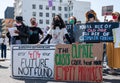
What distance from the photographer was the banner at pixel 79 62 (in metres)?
9.09

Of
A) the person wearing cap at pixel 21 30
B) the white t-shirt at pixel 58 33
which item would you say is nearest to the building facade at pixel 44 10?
the person wearing cap at pixel 21 30

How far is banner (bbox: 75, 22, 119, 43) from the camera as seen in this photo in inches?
427

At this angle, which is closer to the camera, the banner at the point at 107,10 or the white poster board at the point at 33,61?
the white poster board at the point at 33,61

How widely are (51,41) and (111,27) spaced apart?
6.17 ft

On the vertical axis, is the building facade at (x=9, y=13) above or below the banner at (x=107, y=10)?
above

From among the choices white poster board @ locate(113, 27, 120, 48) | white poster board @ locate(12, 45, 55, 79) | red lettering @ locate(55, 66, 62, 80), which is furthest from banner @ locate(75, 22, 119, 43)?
red lettering @ locate(55, 66, 62, 80)

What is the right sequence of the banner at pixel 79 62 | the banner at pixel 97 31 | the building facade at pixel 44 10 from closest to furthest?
the banner at pixel 79 62 < the banner at pixel 97 31 < the building facade at pixel 44 10

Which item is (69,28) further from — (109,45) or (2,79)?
(2,79)

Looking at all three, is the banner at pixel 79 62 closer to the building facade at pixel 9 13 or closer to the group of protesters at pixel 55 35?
the group of protesters at pixel 55 35

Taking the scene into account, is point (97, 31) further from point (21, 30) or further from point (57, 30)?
point (21, 30)

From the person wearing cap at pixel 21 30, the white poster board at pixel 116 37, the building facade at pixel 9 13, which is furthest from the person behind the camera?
the building facade at pixel 9 13

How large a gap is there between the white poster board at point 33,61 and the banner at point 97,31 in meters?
1.90

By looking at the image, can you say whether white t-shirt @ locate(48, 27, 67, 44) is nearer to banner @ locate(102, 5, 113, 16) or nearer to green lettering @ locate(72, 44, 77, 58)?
green lettering @ locate(72, 44, 77, 58)

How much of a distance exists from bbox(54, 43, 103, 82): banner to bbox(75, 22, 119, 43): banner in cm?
182
